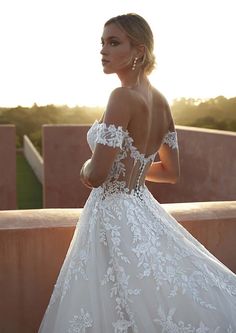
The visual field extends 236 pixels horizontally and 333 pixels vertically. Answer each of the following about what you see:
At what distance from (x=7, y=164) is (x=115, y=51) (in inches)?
277

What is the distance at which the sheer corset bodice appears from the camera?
5.03 feet

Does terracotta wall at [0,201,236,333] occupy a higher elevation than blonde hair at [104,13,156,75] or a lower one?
lower

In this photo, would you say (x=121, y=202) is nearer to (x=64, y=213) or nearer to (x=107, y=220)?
(x=107, y=220)

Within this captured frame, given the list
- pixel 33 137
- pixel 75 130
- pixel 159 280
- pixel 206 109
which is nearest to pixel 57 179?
pixel 75 130

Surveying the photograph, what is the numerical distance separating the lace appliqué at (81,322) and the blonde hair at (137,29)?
2.81ft

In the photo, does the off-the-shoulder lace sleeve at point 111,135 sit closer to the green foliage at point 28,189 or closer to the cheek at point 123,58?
the cheek at point 123,58

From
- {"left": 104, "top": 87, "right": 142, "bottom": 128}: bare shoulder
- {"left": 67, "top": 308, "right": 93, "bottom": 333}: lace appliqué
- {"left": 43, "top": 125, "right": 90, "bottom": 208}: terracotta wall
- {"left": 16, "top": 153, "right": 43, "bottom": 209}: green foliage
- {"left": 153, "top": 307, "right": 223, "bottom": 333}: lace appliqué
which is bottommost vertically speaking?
{"left": 16, "top": 153, "right": 43, "bottom": 209}: green foliage

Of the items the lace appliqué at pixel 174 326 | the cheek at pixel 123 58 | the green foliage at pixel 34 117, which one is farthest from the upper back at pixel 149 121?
the green foliage at pixel 34 117

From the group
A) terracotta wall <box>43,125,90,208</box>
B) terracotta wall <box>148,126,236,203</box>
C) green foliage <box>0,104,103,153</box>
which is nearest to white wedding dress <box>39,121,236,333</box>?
terracotta wall <box>148,126,236,203</box>

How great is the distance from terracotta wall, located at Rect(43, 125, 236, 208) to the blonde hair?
16.1ft

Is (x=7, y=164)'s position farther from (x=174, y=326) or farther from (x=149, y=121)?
(x=174, y=326)

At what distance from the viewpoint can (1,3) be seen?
1605cm

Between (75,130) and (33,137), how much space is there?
10678 millimetres

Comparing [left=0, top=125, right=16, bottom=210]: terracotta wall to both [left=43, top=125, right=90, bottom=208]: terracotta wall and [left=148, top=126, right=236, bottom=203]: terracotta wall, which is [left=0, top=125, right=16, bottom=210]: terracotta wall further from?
[left=148, top=126, right=236, bottom=203]: terracotta wall
